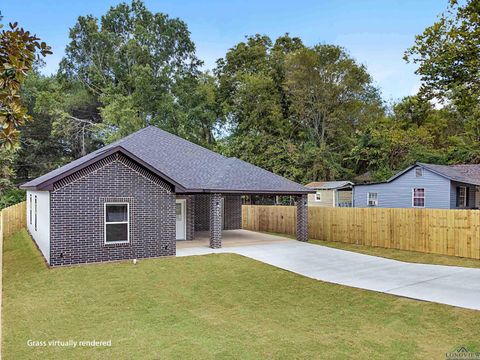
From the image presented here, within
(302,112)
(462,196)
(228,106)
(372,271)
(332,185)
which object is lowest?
(372,271)

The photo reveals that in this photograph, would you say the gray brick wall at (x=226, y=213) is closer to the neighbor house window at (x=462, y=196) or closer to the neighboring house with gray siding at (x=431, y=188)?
the neighboring house with gray siding at (x=431, y=188)

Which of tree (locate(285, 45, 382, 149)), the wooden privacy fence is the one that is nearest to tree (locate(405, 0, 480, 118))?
the wooden privacy fence

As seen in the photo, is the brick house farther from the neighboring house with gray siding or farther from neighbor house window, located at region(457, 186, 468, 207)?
neighbor house window, located at region(457, 186, 468, 207)

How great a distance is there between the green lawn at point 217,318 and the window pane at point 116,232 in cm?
158

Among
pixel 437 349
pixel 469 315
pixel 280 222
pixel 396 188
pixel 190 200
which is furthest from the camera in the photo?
pixel 396 188

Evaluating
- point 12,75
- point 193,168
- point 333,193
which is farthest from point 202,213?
point 12,75

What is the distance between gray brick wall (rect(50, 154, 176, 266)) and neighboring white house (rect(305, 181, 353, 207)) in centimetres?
2113

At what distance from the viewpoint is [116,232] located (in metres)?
12.9

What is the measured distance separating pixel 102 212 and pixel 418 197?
796 inches

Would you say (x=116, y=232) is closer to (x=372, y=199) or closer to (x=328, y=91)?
(x=372, y=199)

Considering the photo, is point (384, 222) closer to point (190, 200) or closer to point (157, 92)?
point (190, 200)

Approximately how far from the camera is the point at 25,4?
48.1ft

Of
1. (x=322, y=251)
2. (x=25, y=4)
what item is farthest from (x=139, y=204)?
(x=25, y=4)

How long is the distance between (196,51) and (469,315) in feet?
137
